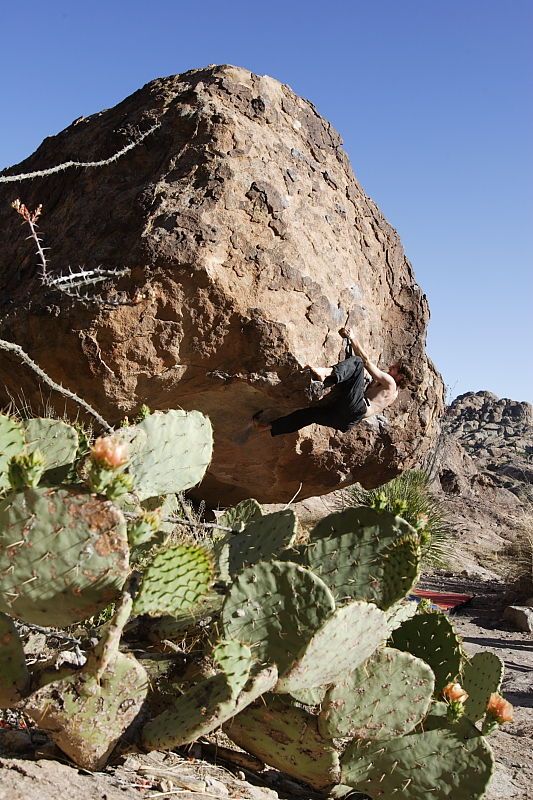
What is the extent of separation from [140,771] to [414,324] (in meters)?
4.68

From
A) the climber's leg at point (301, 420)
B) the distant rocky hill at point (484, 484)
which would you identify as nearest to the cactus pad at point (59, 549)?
the climber's leg at point (301, 420)

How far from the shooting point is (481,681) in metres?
3.84

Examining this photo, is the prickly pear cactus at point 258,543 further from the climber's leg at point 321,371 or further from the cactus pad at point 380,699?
the climber's leg at point 321,371

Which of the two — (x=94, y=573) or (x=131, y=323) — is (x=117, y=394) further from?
(x=94, y=573)

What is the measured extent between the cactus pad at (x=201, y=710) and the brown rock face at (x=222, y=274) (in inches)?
116

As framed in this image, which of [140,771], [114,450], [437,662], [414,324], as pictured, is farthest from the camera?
[414,324]

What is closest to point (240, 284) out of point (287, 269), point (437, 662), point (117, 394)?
point (287, 269)

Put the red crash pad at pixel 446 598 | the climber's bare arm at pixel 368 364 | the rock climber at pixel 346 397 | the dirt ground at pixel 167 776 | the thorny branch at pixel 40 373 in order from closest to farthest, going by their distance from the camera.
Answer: the dirt ground at pixel 167 776, the thorny branch at pixel 40 373, the rock climber at pixel 346 397, the climber's bare arm at pixel 368 364, the red crash pad at pixel 446 598

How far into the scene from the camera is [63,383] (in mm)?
5391

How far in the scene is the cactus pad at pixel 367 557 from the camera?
10.5 feet

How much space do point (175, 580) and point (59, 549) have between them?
0.60 meters

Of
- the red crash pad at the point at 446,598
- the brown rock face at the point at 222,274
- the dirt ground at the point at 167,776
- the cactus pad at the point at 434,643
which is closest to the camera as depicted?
the dirt ground at the point at 167,776

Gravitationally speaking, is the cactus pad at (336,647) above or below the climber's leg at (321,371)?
below

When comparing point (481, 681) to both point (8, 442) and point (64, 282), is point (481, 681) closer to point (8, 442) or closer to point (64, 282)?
point (8, 442)
